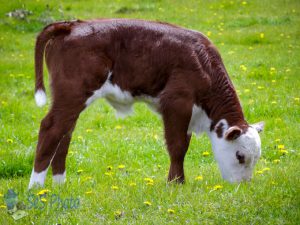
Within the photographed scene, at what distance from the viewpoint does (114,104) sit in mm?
6992

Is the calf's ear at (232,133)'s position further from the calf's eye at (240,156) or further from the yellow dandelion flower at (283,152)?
the yellow dandelion flower at (283,152)

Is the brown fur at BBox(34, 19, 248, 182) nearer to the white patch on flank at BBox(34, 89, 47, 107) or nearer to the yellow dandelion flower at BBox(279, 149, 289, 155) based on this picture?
the white patch on flank at BBox(34, 89, 47, 107)

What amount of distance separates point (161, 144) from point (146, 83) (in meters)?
2.15

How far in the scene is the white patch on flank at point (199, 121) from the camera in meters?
6.89

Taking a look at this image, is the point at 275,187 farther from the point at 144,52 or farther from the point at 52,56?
the point at 52,56

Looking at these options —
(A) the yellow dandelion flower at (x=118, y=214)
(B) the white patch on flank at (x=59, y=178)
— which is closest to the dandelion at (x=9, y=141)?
(B) the white patch on flank at (x=59, y=178)

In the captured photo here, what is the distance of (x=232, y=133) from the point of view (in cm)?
667

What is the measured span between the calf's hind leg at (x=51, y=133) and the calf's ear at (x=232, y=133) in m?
1.56

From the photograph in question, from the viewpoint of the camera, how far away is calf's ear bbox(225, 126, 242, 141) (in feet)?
21.8

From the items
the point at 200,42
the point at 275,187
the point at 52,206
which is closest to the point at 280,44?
the point at 200,42

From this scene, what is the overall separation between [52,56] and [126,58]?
78 centimetres

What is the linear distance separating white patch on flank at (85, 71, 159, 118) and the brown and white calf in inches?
0.4

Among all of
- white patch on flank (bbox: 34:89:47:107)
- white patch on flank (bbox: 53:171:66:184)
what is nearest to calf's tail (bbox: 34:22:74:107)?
white patch on flank (bbox: 34:89:47:107)
